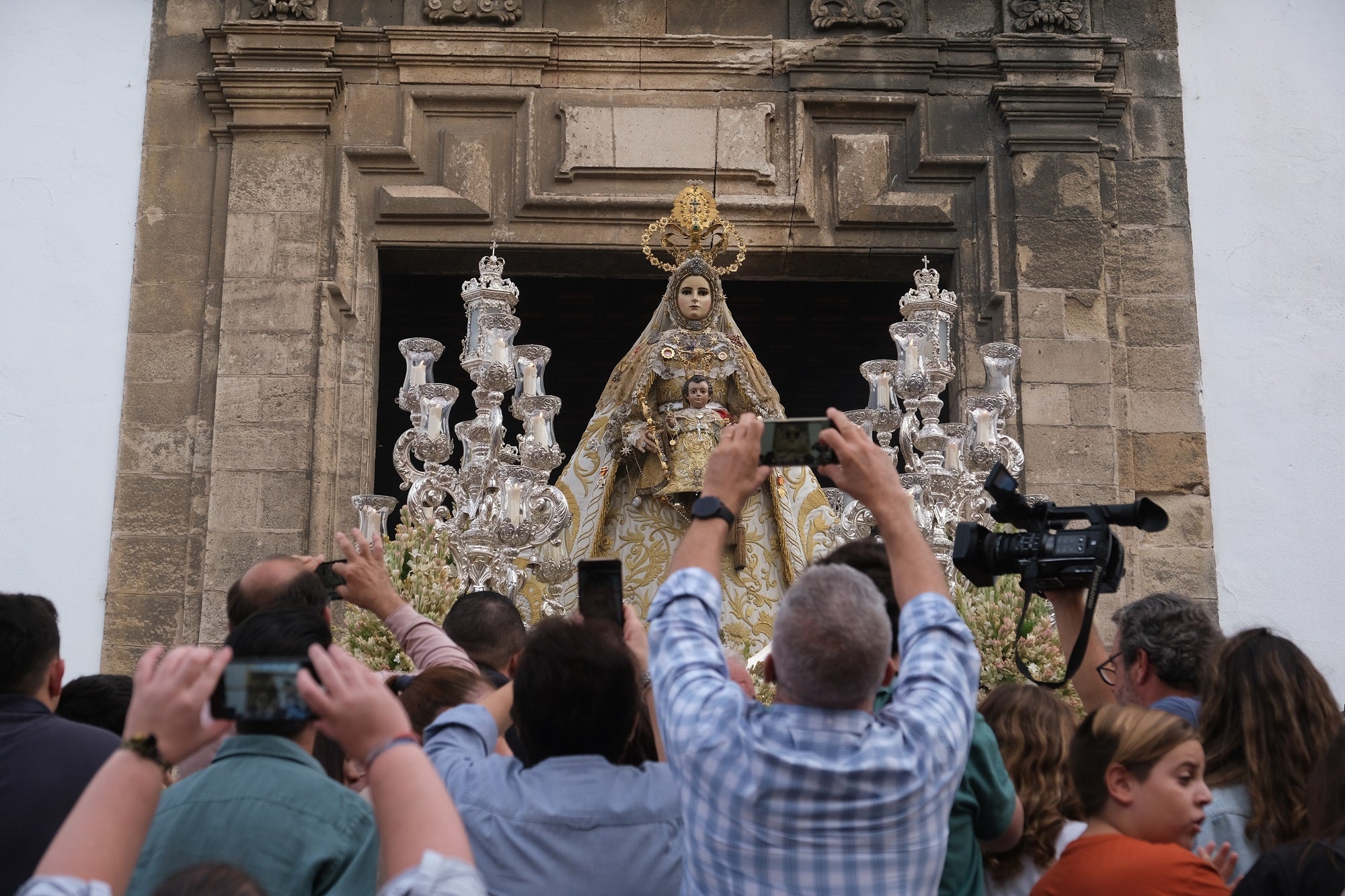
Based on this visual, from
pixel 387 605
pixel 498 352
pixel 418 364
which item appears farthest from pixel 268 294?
pixel 387 605

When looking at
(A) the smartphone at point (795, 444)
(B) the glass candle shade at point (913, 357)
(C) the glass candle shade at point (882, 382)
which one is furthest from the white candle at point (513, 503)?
(A) the smartphone at point (795, 444)

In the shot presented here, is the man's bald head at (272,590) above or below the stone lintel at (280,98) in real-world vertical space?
below

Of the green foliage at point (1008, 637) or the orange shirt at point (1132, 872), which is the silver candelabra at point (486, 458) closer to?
the green foliage at point (1008, 637)

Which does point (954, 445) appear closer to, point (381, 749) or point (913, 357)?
point (913, 357)

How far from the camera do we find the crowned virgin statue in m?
7.04

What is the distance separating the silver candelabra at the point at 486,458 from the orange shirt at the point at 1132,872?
344 centimetres

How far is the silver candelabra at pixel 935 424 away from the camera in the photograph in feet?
19.4

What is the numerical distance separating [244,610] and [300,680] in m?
1.29

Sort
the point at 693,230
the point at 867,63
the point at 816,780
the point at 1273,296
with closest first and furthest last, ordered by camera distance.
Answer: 1. the point at 816,780
2. the point at 693,230
3. the point at 1273,296
4. the point at 867,63

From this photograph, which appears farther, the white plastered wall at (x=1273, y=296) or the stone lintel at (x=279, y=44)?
the stone lintel at (x=279, y=44)

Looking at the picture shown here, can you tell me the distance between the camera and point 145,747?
1908mm

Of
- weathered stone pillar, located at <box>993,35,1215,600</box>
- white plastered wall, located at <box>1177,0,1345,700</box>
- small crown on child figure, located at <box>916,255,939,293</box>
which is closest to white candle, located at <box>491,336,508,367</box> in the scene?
small crown on child figure, located at <box>916,255,939,293</box>

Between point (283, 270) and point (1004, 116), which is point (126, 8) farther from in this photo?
point (1004, 116)

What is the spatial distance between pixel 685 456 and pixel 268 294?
2.94m
